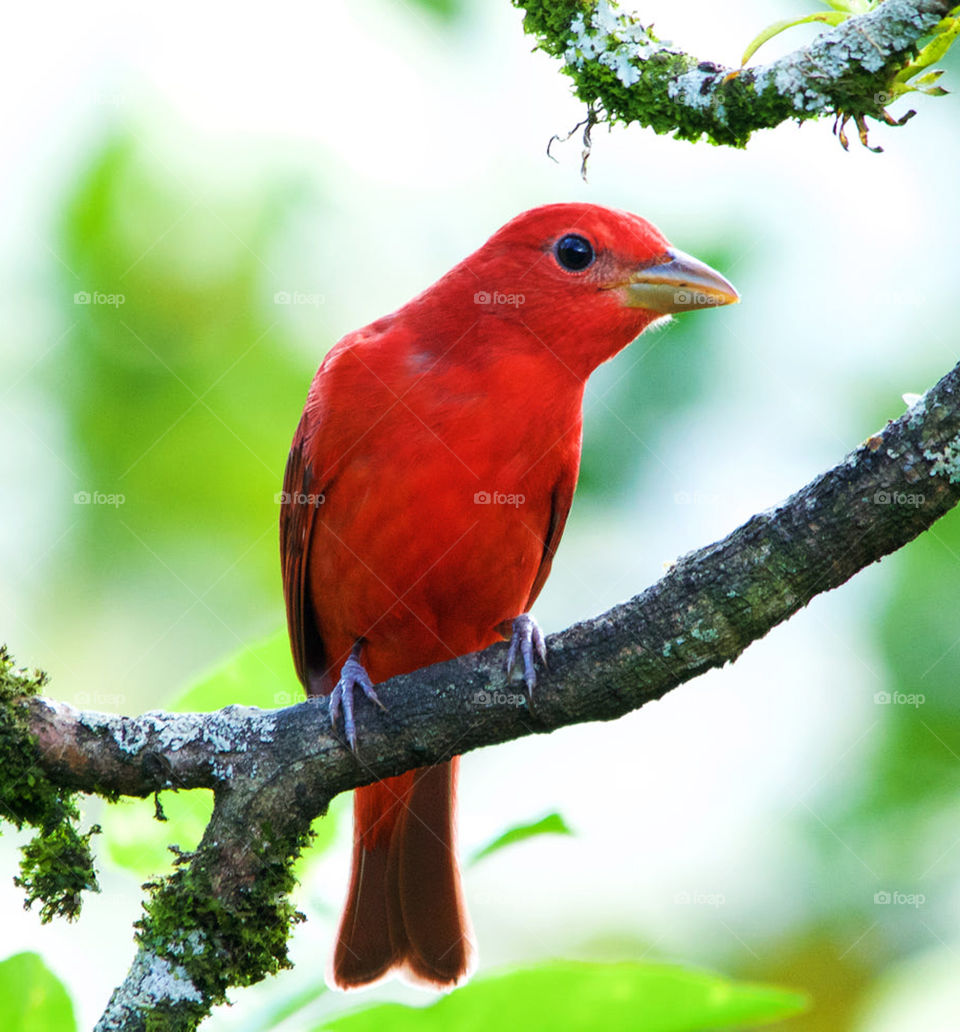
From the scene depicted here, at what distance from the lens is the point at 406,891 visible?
3744mm

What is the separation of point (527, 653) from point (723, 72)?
1.14 m

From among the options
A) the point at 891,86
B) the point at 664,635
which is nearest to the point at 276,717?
the point at 664,635

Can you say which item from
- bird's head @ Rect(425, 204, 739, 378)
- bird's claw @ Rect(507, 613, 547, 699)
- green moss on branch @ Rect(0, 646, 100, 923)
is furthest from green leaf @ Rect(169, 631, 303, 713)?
bird's head @ Rect(425, 204, 739, 378)

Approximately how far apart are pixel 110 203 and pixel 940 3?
9.19 feet

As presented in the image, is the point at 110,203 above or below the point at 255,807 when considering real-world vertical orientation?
above

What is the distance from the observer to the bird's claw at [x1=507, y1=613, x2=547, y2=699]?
2.43 m

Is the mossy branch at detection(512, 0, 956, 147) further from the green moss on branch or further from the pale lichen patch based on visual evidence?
the green moss on branch

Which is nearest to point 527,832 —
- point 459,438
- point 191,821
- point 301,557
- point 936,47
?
point 191,821

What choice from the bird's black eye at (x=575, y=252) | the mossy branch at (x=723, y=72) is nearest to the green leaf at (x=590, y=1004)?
the mossy branch at (x=723, y=72)

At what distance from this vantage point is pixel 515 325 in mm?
3330

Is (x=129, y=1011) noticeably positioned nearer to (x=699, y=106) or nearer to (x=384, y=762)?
(x=384, y=762)

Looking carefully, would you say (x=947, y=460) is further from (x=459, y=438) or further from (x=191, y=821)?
(x=191, y=821)

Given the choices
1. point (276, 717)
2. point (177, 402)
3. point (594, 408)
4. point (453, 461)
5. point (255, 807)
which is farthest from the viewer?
point (594, 408)

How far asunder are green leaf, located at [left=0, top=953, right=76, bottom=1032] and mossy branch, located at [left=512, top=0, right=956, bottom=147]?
5.27ft
